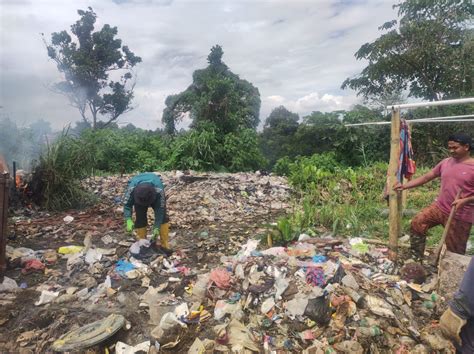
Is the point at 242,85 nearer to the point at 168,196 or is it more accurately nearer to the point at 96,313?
the point at 168,196

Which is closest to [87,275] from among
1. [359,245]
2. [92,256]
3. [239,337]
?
[92,256]

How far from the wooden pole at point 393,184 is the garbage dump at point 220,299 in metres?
0.28

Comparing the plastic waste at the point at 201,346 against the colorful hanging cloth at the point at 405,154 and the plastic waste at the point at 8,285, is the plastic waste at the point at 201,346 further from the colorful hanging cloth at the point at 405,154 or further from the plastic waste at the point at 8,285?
the colorful hanging cloth at the point at 405,154

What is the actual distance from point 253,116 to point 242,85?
2042mm

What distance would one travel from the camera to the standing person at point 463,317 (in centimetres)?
188

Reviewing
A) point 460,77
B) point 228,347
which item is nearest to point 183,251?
point 228,347

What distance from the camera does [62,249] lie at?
4965 millimetres

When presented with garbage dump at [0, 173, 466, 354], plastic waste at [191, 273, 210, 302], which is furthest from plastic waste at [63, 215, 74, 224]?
plastic waste at [191, 273, 210, 302]

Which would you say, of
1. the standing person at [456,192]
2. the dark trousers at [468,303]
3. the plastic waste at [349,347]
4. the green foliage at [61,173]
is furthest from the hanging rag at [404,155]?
the green foliage at [61,173]

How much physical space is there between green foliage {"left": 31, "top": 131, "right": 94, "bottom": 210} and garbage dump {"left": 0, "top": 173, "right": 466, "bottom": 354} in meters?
2.02

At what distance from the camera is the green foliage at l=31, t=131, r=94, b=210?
703cm

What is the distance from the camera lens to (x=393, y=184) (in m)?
3.90

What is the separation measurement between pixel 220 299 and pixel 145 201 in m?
1.56

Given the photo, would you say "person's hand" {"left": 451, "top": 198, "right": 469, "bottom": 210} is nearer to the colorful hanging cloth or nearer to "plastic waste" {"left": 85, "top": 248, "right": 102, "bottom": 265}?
the colorful hanging cloth
